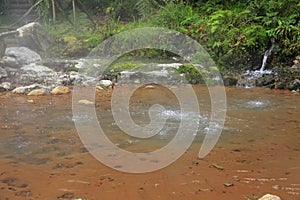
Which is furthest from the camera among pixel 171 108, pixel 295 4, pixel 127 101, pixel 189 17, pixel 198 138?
pixel 189 17

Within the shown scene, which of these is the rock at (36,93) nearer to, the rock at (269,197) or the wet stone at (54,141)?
the wet stone at (54,141)

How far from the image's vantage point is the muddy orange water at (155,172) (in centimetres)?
269

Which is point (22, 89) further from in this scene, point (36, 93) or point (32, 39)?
point (32, 39)

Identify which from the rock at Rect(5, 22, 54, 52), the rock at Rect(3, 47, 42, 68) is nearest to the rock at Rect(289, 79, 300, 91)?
the rock at Rect(3, 47, 42, 68)

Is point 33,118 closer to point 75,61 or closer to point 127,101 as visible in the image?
point 127,101

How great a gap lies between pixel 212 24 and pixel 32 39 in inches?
195

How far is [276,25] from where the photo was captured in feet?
27.3

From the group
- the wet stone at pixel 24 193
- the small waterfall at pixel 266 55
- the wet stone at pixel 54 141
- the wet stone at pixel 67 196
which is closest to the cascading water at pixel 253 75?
the small waterfall at pixel 266 55

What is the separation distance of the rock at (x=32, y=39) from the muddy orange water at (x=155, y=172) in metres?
5.56

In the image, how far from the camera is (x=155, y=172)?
9.91 ft

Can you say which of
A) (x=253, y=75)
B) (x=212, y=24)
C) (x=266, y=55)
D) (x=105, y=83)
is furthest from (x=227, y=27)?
(x=105, y=83)

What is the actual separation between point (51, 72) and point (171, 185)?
5939mm

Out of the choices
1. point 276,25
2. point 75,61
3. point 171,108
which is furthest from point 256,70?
point 75,61

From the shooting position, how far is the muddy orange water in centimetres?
269
